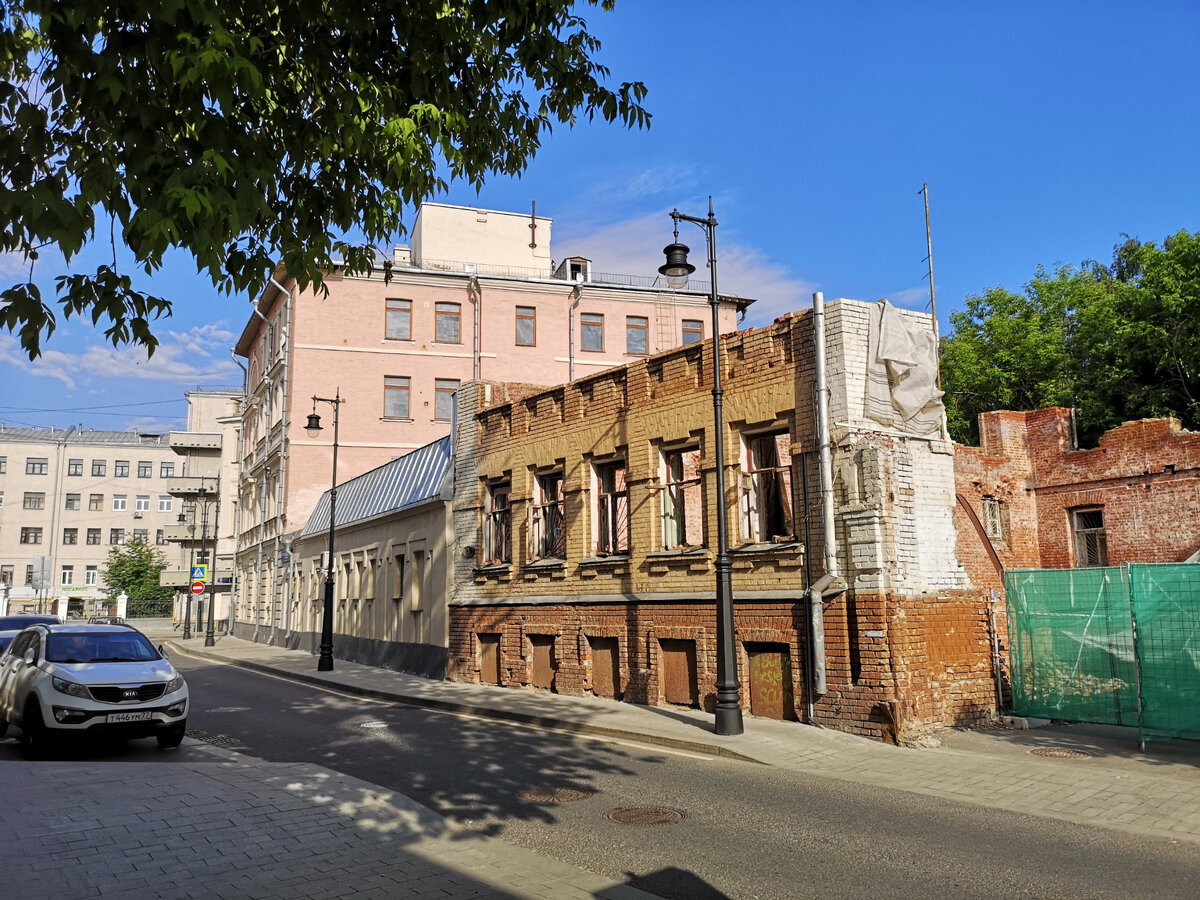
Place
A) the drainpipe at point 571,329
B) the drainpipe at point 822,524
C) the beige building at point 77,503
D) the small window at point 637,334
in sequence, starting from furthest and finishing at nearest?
the beige building at point 77,503 → the small window at point 637,334 → the drainpipe at point 571,329 → the drainpipe at point 822,524

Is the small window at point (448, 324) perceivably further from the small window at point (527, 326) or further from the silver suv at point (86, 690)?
the silver suv at point (86, 690)

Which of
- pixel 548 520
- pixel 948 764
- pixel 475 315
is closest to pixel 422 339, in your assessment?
pixel 475 315

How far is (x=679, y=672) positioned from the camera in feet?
55.0

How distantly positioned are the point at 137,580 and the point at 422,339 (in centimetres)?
4874

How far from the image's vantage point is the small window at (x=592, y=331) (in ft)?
142

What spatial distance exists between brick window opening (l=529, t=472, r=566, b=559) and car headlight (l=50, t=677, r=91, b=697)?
10.3 m

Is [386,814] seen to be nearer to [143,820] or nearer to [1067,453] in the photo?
[143,820]

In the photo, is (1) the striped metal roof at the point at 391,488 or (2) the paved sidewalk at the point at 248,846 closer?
(2) the paved sidewalk at the point at 248,846

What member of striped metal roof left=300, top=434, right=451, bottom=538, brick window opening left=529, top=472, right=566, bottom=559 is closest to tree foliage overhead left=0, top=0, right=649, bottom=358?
brick window opening left=529, top=472, right=566, bottom=559

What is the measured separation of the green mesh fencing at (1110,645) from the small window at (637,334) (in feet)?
99.6

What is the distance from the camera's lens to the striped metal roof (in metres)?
25.5

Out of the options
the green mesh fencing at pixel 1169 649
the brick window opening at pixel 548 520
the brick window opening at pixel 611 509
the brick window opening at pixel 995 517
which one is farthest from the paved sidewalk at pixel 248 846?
the brick window opening at pixel 995 517

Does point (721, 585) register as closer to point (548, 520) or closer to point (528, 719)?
point (528, 719)

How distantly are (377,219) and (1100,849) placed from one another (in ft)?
25.7
